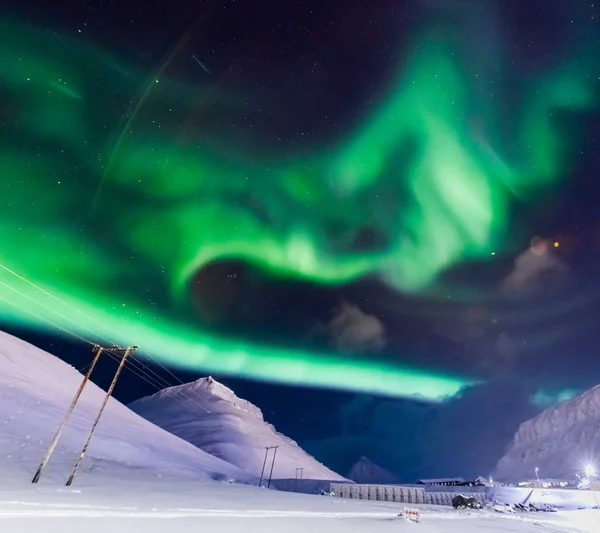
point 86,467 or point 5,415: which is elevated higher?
point 5,415

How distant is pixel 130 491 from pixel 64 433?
1617 inches

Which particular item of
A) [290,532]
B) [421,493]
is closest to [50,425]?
[421,493]

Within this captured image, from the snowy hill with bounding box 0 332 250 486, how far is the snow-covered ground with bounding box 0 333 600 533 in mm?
324

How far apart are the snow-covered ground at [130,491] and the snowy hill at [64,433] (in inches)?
12.8

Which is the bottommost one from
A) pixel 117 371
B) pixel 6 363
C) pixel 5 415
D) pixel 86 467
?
pixel 86 467

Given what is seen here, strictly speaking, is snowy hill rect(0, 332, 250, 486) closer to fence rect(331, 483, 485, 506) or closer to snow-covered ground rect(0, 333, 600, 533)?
snow-covered ground rect(0, 333, 600, 533)

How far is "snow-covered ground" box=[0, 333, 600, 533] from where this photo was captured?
1569cm

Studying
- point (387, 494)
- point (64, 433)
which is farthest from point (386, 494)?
point (64, 433)

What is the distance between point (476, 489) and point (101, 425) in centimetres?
10153

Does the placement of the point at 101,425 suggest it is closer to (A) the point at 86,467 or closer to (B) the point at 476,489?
(A) the point at 86,467

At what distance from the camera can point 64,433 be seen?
205ft

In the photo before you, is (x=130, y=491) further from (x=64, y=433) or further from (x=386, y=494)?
(x=64, y=433)

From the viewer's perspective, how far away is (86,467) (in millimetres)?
46656

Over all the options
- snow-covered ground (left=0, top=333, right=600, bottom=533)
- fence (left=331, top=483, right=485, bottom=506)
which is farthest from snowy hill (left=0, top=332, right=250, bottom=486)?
fence (left=331, top=483, right=485, bottom=506)
